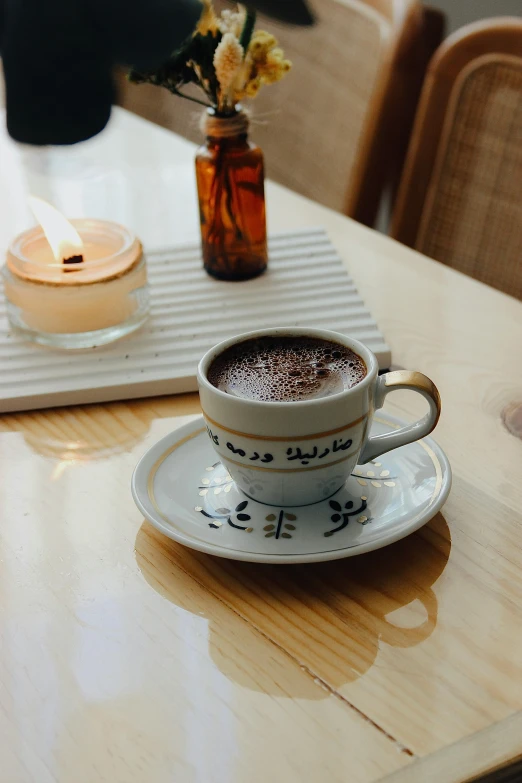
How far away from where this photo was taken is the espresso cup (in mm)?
506

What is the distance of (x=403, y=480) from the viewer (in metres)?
0.57

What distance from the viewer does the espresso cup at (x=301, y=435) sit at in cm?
51

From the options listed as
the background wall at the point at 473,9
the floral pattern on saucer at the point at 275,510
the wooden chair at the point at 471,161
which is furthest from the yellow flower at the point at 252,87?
the background wall at the point at 473,9

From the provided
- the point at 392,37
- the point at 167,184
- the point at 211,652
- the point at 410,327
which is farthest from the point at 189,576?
the point at 392,37

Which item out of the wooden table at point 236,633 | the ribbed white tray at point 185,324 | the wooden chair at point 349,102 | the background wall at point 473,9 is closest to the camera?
the wooden table at point 236,633

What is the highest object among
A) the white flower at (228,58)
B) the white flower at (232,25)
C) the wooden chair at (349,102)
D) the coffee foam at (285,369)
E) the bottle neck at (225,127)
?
the white flower at (232,25)

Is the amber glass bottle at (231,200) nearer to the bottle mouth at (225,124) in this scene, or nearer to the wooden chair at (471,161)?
the bottle mouth at (225,124)

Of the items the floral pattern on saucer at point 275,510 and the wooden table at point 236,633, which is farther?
the floral pattern on saucer at point 275,510

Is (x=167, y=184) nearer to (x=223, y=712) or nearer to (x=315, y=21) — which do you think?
(x=223, y=712)

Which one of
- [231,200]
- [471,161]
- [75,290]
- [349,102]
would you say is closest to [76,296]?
[75,290]

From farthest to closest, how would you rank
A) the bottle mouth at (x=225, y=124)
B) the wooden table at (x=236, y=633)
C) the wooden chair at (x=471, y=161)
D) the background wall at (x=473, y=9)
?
1. the background wall at (x=473, y=9)
2. the wooden chair at (x=471, y=161)
3. the bottle mouth at (x=225, y=124)
4. the wooden table at (x=236, y=633)

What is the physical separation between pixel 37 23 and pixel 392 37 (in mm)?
1290

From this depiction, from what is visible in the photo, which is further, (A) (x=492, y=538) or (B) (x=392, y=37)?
(B) (x=392, y=37)

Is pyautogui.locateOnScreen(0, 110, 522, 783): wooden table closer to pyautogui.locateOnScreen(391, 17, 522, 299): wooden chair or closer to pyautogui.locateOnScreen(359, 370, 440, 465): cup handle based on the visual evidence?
pyautogui.locateOnScreen(359, 370, 440, 465): cup handle
